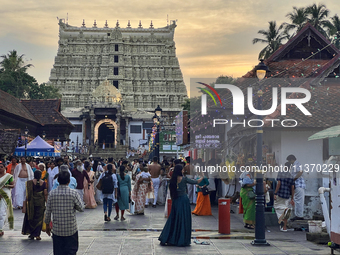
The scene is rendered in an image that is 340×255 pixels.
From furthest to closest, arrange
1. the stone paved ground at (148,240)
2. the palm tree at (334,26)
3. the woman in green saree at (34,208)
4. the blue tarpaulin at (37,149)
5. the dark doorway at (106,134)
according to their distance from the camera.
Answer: the dark doorway at (106,134) → the palm tree at (334,26) → the blue tarpaulin at (37,149) → the woman in green saree at (34,208) → the stone paved ground at (148,240)

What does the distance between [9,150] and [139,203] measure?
31.9 feet

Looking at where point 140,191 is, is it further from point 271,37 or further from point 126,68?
point 126,68

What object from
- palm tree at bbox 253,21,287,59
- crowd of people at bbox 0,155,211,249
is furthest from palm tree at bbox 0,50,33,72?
crowd of people at bbox 0,155,211,249

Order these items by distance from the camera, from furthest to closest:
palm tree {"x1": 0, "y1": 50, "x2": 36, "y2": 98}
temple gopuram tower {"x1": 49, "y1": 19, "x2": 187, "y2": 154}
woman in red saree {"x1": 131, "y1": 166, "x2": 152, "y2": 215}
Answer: temple gopuram tower {"x1": 49, "y1": 19, "x2": 187, "y2": 154}
palm tree {"x1": 0, "y1": 50, "x2": 36, "y2": 98}
woman in red saree {"x1": 131, "y1": 166, "x2": 152, "y2": 215}

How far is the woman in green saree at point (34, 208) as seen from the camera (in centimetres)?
1056

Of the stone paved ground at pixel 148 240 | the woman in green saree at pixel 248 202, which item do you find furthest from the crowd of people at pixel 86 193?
the woman in green saree at pixel 248 202

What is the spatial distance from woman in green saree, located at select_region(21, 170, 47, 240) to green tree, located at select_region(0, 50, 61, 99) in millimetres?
46991

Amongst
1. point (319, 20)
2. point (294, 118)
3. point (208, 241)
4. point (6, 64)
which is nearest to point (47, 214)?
point (208, 241)

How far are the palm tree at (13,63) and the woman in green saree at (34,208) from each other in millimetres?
52335

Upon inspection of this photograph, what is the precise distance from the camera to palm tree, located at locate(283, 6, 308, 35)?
1683 inches

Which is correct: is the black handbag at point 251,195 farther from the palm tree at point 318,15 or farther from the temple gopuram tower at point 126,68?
the temple gopuram tower at point 126,68

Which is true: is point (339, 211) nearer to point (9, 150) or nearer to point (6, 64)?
point (9, 150)

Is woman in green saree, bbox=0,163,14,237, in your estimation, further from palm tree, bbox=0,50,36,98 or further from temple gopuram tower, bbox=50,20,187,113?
temple gopuram tower, bbox=50,20,187,113

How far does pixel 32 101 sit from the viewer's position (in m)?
37.9
